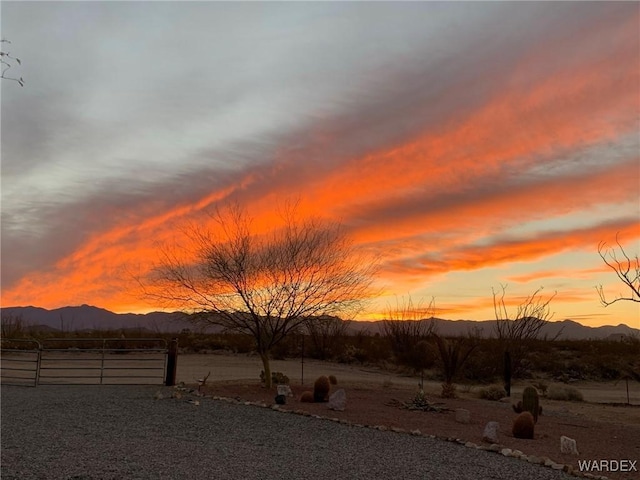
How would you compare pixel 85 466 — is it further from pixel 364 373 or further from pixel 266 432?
pixel 364 373

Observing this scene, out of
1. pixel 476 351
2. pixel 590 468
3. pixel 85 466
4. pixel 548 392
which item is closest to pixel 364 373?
pixel 476 351

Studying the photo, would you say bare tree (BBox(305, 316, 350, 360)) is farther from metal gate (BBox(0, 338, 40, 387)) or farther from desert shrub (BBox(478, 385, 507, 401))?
metal gate (BBox(0, 338, 40, 387))

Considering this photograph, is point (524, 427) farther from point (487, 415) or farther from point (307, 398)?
point (307, 398)

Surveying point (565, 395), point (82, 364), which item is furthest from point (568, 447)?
point (82, 364)

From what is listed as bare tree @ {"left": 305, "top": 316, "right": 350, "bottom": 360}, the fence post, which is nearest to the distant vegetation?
bare tree @ {"left": 305, "top": 316, "right": 350, "bottom": 360}

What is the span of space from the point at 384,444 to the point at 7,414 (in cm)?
803

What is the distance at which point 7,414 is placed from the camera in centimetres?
1226

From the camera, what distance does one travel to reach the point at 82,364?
24.9m

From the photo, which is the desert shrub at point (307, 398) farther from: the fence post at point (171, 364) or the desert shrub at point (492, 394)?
the desert shrub at point (492, 394)

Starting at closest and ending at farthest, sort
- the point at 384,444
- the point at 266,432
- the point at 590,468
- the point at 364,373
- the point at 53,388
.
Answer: the point at 590,468, the point at 384,444, the point at 266,432, the point at 53,388, the point at 364,373

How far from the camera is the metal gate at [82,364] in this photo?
57.1ft

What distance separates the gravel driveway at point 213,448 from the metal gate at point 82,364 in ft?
10.8

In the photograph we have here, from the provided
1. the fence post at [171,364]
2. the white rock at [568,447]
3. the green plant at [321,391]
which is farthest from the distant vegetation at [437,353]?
the white rock at [568,447]

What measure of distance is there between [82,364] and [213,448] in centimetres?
1805
